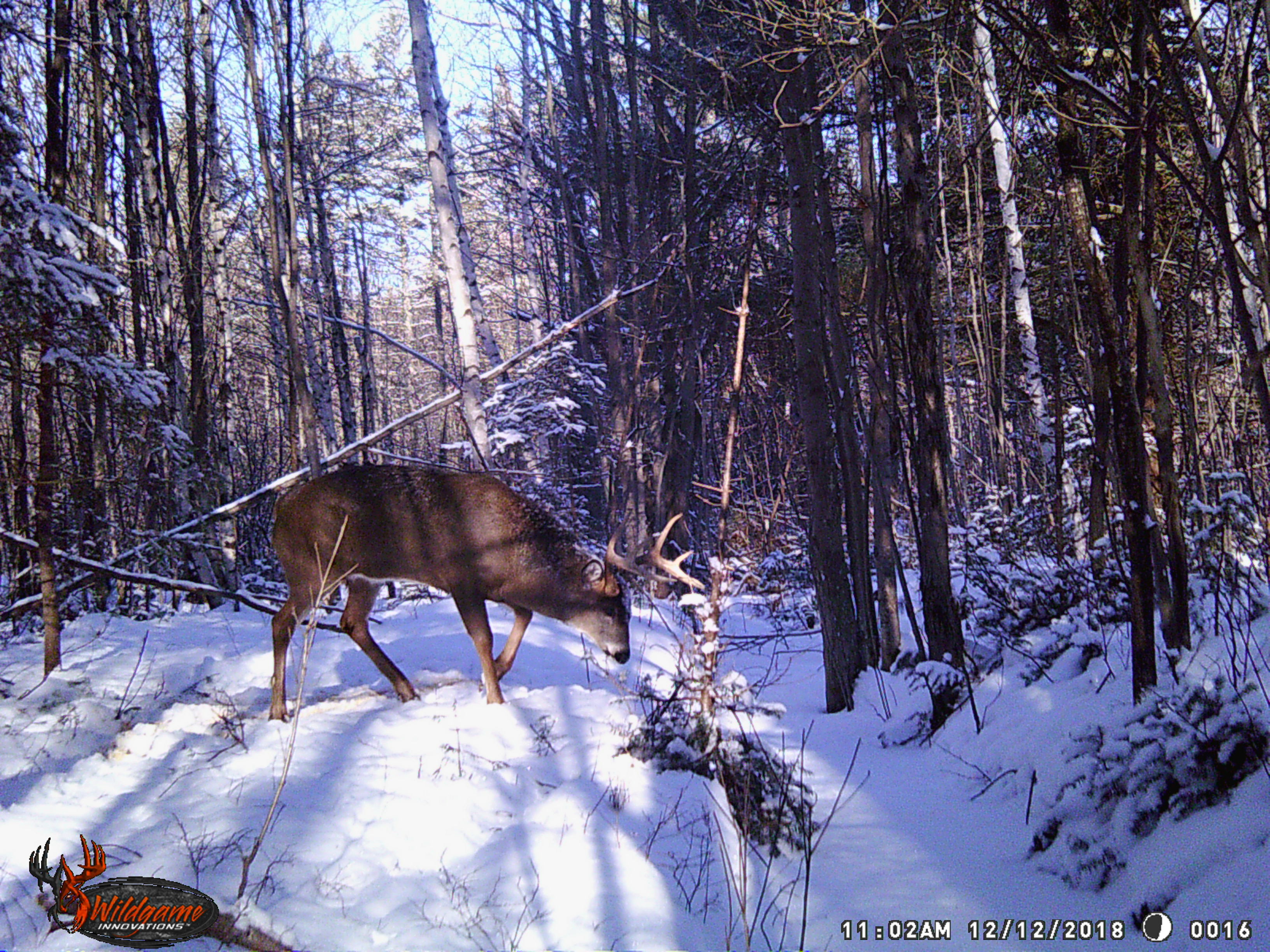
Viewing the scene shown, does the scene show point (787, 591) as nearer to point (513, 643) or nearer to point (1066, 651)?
point (513, 643)

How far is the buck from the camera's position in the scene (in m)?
5.84

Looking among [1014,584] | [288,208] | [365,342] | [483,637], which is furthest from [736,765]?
[365,342]

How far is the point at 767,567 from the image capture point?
11.6 m

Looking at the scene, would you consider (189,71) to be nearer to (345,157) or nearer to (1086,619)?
(1086,619)

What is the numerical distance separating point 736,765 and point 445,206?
8.71m

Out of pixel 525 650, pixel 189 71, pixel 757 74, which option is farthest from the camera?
pixel 189 71

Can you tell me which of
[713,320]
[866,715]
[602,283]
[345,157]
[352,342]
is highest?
[345,157]

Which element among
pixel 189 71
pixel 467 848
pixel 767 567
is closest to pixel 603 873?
pixel 467 848

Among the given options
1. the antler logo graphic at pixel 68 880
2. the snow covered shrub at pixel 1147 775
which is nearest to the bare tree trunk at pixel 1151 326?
the snow covered shrub at pixel 1147 775

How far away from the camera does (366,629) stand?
590 centimetres

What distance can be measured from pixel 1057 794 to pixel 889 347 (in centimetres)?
289

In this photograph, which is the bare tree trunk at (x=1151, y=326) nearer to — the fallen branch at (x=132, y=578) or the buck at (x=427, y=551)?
the buck at (x=427, y=551)

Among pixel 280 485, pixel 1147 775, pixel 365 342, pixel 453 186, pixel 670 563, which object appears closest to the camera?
pixel 1147 775

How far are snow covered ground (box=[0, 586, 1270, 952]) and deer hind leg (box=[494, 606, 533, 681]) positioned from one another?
0.69ft
